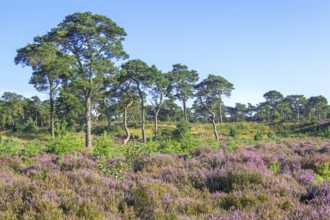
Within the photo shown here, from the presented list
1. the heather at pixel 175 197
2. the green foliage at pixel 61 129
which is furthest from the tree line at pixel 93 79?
the heather at pixel 175 197

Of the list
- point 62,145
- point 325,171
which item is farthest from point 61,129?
point 325,171

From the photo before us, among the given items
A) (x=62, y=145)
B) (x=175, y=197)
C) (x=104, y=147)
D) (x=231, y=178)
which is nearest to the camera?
(x=175, y=197)

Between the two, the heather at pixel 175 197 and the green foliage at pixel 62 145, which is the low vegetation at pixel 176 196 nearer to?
the heather at pixel 175 197

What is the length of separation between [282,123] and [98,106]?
4418 centimetres

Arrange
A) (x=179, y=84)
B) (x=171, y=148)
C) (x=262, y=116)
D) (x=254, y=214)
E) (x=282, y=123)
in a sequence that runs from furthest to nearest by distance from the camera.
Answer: (x=262, y=116) < (x=282, y=123) < (x=179, y=84) < (x=171, y=148) < (x=254, y=214)

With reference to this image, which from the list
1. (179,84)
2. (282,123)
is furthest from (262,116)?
(179,84)

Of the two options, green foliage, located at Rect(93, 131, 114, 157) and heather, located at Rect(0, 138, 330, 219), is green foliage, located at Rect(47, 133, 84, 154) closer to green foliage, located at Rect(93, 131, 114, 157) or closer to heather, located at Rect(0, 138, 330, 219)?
green foliage, located at Rect(93, 131, 114, 157)

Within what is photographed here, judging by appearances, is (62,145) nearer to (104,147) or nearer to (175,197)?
(104,147)

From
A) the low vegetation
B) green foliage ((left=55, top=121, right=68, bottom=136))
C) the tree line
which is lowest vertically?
the low vegetation

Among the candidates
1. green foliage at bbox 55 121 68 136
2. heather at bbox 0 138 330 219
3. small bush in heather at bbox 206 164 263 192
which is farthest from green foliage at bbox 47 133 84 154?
small bush in heather at bbox 206 164 263 192

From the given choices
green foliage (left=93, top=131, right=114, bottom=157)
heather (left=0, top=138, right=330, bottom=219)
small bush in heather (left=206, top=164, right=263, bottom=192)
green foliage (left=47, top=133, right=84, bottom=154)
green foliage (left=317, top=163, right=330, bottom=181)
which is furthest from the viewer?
green foliage (left=47, top=133, right=84, bottom=154)

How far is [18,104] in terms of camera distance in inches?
3132

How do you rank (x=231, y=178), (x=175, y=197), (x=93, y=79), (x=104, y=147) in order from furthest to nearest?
(x=93, y=79) < (x=104, y=147) < (x=231, y=178) < (x=175, y=197)

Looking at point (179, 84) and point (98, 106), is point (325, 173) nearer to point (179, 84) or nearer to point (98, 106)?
point (179, 84)
